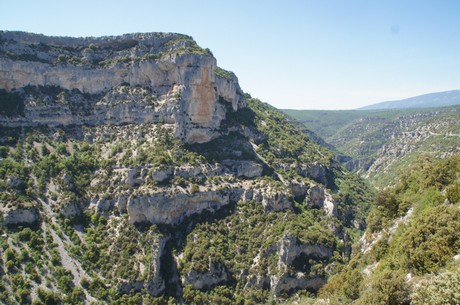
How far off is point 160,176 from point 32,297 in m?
27.8

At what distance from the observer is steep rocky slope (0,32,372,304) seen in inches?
2186

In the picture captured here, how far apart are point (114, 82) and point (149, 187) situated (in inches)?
1298

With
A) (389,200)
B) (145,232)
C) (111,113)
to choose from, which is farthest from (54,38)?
(389,200)

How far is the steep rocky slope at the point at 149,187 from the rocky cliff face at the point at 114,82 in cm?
30

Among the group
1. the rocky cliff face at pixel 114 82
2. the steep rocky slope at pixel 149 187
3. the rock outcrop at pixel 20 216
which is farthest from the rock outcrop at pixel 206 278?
the rocky cliff face at pixel 114 82

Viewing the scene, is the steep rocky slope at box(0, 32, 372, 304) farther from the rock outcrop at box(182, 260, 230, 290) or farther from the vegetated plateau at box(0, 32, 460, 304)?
the vegetated plateau at box(0, 32, 460, 304)

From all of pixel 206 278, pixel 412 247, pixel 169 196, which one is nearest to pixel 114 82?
pixel 169 196

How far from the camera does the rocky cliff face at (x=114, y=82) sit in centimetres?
7881

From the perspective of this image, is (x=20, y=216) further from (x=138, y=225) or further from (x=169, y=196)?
(x=169, y=196)

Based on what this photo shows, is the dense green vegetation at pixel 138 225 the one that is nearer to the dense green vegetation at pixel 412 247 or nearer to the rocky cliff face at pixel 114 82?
the rocky cliff face at pixel 114 82

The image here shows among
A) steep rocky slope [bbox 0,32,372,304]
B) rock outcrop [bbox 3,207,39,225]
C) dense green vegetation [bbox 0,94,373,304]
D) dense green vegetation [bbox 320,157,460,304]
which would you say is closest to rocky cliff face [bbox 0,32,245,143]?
steep rocky slope [bbox 0,32,372,304]

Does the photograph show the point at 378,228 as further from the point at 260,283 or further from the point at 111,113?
the point at 111,113

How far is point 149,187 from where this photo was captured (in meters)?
66.6

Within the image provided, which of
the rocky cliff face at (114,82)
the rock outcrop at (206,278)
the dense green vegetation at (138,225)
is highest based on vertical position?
the rocky cliff face at (114,82)
